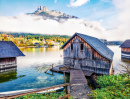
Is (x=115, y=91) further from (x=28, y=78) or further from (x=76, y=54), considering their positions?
(x=28, y=78)

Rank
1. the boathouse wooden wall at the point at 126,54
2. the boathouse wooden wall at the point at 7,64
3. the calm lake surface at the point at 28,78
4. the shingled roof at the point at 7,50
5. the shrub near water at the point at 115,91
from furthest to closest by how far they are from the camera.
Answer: the boathouse wooden wall at the point at 126,54 → the boathouse wooden wall at the point at 7,64 → the shingled roof at the point at 7,50 → the calm lake surface at the point at 28,78 → the shrub near water at the point at 115,91

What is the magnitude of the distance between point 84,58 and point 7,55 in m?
19.6

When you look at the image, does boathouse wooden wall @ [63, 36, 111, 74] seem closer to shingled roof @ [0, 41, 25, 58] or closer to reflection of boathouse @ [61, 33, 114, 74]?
reflection of boathouse @ [61, 33, 114, 74]

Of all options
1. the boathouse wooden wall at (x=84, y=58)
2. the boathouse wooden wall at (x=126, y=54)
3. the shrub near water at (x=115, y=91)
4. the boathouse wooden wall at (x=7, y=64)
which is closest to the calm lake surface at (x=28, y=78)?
the boathouse wooden wall at (x=7, y=64)

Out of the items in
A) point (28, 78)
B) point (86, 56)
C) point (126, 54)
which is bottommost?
point (28, 78)

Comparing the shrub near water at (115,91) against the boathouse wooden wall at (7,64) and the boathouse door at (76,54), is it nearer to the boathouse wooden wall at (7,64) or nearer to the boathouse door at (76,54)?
the boathouse door at (76,54)

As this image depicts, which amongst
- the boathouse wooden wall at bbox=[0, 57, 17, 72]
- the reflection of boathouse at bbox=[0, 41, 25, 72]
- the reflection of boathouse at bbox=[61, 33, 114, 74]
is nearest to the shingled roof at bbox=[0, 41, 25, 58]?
the reflection of boathouse at bbox=[0, 41, 25, 72]

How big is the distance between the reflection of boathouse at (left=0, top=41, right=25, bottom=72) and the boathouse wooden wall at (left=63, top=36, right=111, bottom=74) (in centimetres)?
1489

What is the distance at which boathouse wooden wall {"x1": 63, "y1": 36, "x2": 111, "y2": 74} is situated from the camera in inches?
695

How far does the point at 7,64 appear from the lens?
920 inches

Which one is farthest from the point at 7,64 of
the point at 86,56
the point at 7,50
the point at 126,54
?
the point at 126,54

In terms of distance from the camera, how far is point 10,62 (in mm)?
24125

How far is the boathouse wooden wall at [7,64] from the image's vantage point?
22286 mm

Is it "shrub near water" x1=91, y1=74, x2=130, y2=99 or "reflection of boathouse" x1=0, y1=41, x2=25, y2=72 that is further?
Result: "reflection of boathouse" x1=0, y1=41, x2=25, y2=72
